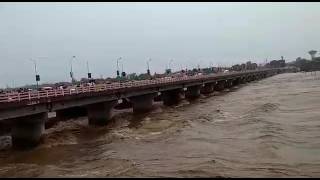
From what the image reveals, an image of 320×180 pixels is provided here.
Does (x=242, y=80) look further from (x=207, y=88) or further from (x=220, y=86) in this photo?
(x=207, y=88)

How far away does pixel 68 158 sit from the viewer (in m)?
30.6

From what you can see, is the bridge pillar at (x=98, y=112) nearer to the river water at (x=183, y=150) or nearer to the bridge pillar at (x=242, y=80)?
the river water at (x=183, y=150)

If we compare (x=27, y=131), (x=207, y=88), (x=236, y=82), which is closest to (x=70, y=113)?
(x=27, y=131)

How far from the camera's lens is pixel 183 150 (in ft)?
97.6

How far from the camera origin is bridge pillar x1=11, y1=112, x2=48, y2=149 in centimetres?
3722

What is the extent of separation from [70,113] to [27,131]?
2397 centimetres

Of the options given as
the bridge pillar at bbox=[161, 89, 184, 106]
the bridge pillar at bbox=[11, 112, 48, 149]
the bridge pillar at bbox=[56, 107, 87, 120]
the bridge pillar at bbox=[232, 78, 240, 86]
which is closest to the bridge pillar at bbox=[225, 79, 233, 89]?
the bridge pillar at bbox=[232, 78, 240, 86]

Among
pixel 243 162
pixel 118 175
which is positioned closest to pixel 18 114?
pixel 118 175

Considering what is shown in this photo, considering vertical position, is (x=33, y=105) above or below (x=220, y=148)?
above

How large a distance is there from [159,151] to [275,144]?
774 cm

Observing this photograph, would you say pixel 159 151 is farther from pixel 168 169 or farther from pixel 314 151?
pixel 314 151

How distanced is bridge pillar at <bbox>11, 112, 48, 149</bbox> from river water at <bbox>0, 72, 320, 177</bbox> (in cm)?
108

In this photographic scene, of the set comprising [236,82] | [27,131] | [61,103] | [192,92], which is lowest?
[236,82]

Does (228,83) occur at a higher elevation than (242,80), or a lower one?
higher
